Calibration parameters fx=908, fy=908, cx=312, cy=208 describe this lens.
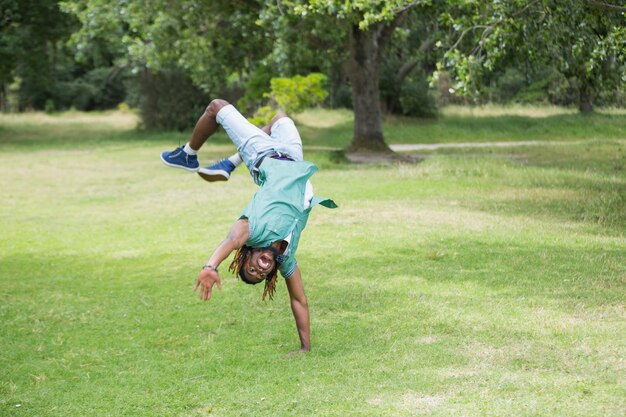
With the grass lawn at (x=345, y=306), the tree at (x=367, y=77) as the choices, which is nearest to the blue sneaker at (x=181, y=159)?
the grass lawn at (x=345, y=306)

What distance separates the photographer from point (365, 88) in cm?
2428

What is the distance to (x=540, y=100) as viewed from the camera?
128 ft

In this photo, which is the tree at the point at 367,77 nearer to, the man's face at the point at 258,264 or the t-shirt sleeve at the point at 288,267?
the t-shirt sleeve at the point at 288,267

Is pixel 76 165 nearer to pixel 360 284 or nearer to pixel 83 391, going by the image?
pixel 360 284

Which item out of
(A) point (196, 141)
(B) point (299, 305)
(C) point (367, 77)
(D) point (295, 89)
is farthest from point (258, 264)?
(D) point (295, 89)

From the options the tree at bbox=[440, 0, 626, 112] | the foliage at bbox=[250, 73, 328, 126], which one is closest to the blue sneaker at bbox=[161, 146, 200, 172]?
the tree at bbox=[440, 0, 626, 112]

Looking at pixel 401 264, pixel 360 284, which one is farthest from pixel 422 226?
pixel 360 284

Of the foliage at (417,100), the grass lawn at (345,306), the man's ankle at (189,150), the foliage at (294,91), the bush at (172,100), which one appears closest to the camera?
the grass lawn at (345,306)

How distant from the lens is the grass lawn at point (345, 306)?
5.63 meters

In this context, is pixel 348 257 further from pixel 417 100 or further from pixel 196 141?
pixel 417 100

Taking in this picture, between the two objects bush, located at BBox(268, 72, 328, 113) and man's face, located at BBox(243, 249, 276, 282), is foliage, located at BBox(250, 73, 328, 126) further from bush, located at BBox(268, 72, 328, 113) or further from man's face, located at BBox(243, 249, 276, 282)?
man's face, located at BBox(243, 249, 276, 282)

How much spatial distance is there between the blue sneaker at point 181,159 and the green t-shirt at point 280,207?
73cm

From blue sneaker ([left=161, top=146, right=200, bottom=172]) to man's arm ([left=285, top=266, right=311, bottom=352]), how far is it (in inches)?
45.5

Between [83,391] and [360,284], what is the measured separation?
355 centimetres
